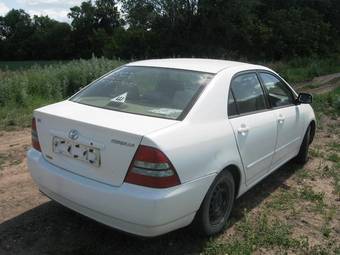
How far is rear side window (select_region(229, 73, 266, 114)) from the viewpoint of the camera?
4242mm

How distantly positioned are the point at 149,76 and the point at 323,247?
2296 mm

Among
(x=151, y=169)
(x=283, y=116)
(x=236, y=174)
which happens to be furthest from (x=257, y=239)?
(x=283, y=116)

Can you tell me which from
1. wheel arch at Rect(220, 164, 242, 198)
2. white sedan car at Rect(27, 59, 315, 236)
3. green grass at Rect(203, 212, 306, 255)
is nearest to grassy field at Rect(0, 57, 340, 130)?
white sedan car at Rect(27, 59, 315, 236)

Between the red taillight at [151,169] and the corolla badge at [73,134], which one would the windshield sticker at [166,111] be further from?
the corolla badge at [73,134]

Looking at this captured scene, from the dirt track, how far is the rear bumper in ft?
1.43

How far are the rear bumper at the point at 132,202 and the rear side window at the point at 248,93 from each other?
1.00 m

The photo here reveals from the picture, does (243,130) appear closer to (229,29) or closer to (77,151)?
(77,151)

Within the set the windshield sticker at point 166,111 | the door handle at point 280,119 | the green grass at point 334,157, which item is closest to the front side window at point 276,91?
the door handle at point 280,119

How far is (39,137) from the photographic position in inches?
152

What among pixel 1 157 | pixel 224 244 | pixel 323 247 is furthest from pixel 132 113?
pixel 1 157

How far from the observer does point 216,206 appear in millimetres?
3922

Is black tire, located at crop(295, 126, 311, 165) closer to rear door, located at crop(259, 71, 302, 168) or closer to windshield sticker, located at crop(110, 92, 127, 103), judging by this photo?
rear door, located at crop(259, 71, 302, 168)

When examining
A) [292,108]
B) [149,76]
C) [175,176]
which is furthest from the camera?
[292,108]

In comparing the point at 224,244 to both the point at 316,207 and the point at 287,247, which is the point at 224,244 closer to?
the point at 287,247
